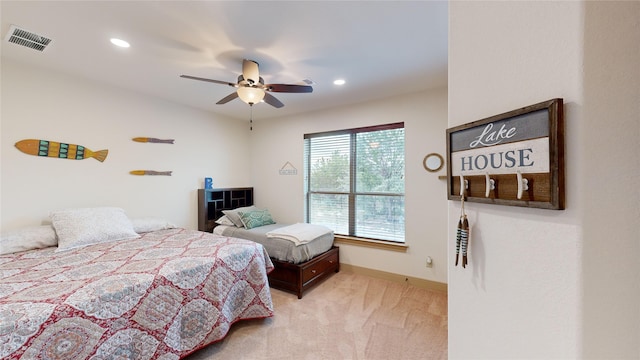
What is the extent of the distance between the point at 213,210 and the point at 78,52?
2410 millimetres

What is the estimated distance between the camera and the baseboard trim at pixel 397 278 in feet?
9.85

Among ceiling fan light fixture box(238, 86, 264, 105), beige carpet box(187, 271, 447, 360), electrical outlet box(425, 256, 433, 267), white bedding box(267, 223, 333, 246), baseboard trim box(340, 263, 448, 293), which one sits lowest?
beige carpet box(187, 271, 447, 360)

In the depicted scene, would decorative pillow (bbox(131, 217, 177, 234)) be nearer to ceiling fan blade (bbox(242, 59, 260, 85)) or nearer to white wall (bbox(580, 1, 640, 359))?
ceiling fan blade (bbox(242, 59, 260, 85))

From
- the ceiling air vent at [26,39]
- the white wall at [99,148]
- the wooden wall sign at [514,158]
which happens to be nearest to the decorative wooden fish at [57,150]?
the white wall at [99,148]

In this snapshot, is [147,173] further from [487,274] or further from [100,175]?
[487,274]

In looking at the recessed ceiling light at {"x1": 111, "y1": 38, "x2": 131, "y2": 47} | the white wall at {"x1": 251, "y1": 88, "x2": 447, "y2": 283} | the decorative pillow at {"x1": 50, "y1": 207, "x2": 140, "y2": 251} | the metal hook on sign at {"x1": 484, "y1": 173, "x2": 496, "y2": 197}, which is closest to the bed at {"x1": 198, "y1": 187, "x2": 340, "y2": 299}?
the white wall at {"x1": 251, "y1": 88, "x2": 447, "y2": 283}

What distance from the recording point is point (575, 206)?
472 millimetres

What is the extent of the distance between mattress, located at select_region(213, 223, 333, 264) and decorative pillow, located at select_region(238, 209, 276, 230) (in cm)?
10

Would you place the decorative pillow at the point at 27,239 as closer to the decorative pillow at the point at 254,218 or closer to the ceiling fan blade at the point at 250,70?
the decorative pillow at the point at 254,218

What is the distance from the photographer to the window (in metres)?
3.37

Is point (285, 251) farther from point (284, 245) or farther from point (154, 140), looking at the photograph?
point (154, 140)

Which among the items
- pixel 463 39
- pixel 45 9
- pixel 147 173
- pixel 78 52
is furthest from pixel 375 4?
pixel 147 173

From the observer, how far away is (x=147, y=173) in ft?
10.6

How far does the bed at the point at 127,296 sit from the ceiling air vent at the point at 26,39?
5.25 feet
